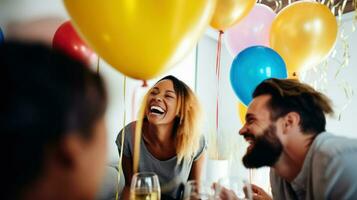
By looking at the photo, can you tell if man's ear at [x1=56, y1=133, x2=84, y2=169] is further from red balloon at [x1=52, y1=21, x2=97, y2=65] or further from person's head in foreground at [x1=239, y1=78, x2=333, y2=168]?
red balloon at [x1=52, y1=21, x2=97, y2=65]

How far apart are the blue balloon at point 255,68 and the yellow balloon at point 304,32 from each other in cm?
13

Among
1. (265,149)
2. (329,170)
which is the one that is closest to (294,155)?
(265,149)

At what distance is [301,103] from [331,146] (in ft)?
0.73

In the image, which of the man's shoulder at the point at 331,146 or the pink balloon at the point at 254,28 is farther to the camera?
the pink balloon at the point at 254,28

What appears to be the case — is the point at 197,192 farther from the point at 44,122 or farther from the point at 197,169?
the point at 197,169

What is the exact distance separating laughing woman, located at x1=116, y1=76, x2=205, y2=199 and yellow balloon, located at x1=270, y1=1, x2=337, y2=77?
2.00 feet

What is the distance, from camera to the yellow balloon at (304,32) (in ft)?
4.93

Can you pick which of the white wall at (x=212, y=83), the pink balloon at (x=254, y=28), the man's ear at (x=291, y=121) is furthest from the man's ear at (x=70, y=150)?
the pink balloon at (x=254, y=28)

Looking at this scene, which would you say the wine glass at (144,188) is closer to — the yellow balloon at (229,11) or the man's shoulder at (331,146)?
the man's shoulder at (331,146)

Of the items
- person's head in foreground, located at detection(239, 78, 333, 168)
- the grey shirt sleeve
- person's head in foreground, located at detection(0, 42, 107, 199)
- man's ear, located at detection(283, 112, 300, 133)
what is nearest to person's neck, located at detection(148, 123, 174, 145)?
the grey shirt sleeve

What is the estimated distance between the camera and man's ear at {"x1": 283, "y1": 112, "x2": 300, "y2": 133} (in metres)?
1.05

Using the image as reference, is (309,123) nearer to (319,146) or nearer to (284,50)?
(319,146)

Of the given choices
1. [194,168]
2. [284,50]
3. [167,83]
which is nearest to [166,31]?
[167,83]

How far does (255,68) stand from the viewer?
147cm
